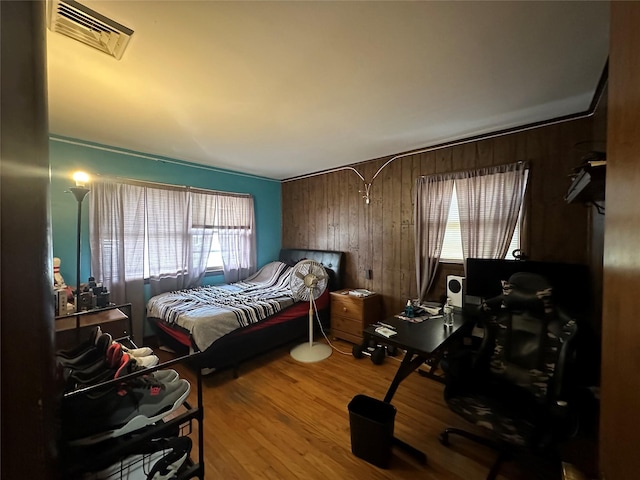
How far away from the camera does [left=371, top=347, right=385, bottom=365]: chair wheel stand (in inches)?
112

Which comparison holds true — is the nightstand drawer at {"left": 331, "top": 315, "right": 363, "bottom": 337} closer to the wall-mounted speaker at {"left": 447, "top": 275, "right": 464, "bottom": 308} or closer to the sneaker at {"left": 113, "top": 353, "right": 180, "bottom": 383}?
the wall-mounted speaker at {"left": 447, "top": 275, "right": 464, "bottom": 308}

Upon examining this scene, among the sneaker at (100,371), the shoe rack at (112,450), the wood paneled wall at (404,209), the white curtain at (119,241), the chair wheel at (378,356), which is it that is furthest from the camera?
the white curtain at (119,241)

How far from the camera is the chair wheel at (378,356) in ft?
9.30

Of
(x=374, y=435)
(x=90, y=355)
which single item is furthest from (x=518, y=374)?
→ (x=90, y=355)

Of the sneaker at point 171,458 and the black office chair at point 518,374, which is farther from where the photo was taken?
the black office chair at point 518,374

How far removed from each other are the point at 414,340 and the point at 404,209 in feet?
6.21

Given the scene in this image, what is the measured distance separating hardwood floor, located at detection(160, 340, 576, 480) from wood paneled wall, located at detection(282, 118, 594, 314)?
1.23 meters

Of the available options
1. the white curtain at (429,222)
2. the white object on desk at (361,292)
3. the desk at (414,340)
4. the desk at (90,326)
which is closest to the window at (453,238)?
the white curtain at (429,222)

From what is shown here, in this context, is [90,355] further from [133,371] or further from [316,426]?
[316,426]

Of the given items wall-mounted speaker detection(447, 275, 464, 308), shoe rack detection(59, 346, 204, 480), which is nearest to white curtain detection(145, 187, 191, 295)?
shoe rack detection(59, 346, 204, 480)

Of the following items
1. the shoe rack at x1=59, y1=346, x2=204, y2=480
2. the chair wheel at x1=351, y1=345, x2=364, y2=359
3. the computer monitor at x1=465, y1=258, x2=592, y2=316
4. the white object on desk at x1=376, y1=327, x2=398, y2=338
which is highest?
the computer monitor at x1=465, y1=258, x2=592, y2=316

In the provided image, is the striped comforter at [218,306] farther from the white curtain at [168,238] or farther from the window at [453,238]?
the window at [453,238]

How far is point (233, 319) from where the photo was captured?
263cm

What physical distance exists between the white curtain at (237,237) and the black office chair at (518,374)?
337 centimetres
